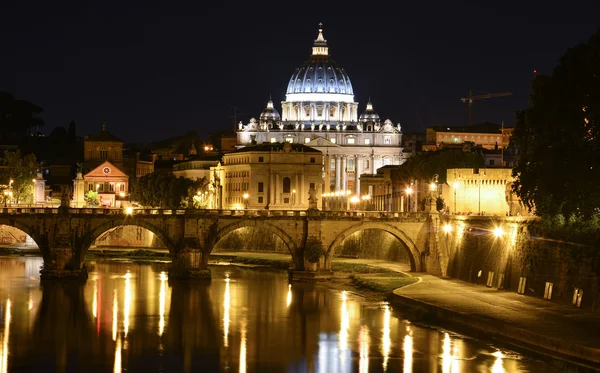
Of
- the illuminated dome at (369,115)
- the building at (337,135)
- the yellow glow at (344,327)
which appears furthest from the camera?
the illuminated dome at (369,115)

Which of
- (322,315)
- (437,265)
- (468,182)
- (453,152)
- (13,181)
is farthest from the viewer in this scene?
(13,181)

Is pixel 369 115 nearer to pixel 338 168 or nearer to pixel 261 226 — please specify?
pixel 338 168

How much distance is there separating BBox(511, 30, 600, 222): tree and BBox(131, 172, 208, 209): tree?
2615 inches

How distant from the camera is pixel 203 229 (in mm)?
73312

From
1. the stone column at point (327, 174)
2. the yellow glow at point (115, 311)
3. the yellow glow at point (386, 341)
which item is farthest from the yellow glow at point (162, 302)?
the stone column at point (327, 174)

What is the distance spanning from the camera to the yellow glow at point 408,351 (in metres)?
44.9

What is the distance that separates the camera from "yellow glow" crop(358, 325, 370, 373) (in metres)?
45.1

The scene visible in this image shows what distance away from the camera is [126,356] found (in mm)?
A: 47250

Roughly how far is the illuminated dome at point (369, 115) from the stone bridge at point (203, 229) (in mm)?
118932

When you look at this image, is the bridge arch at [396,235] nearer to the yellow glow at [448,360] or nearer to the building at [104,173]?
the yellow glow at [448,360]

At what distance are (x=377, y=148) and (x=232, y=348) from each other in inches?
5371

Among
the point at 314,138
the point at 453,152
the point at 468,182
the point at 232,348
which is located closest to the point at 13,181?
the point at 453,152

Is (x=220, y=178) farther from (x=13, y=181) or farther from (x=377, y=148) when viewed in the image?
(x=377, y=148)

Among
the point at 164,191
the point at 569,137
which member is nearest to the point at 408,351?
the point at 569,137
